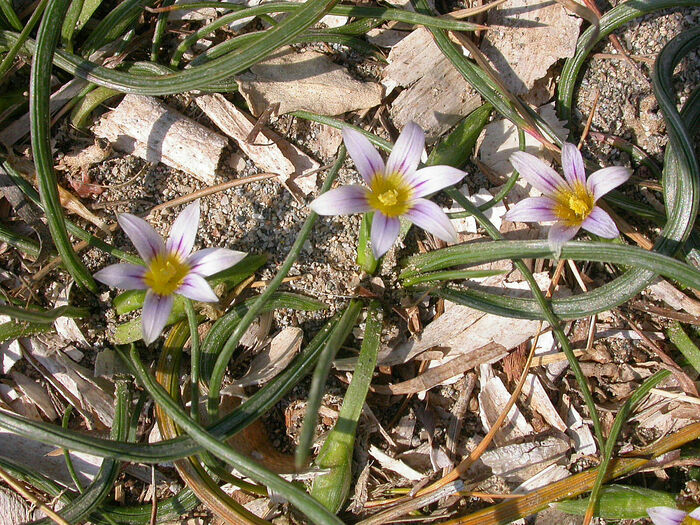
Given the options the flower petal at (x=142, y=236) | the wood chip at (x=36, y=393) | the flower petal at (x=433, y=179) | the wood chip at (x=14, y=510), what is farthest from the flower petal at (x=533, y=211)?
the wood chip at (x=14, y=510)

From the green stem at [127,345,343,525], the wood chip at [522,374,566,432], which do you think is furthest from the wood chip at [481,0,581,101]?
Result: the green stem at [127,345,343,525]

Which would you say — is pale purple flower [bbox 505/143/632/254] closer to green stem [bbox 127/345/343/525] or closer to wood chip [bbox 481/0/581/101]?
wood chip [bbox 481/0/581/101]

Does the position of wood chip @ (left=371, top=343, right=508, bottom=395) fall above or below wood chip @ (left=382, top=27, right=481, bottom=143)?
below

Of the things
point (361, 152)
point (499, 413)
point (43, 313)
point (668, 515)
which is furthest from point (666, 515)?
point (43, 313)

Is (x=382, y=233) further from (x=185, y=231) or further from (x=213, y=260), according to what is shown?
(x=185, y=231)

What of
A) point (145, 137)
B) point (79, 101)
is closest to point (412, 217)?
point (145, 137)

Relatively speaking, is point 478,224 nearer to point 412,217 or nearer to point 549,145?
point 549,145

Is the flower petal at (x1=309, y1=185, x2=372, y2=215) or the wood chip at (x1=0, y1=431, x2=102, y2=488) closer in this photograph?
the flower petal at (x1=309, y1=185, x2=372, y2=215)

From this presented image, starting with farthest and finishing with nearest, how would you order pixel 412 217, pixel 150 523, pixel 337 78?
pixel 337 78 < pixel 150 523 < pixel 412 217
